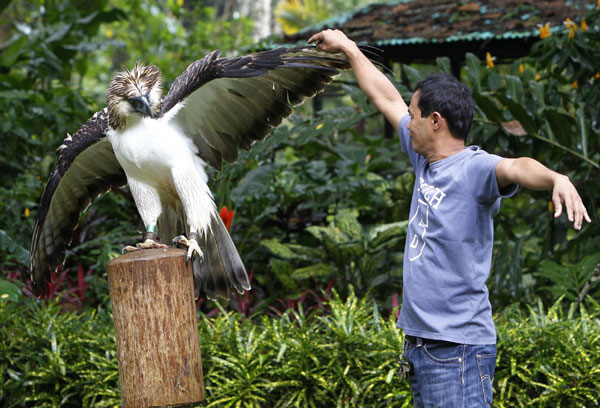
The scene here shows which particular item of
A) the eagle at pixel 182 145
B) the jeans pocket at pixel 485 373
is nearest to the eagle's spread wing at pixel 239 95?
the eagle at pixel 182 145

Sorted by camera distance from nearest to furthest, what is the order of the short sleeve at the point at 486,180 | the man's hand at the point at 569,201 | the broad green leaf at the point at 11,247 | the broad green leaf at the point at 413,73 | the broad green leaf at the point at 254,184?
the man's hand at the point at 569,201
the short sleeve at the point at 486,180
the broad green leaf at the point at 11,247
the broad green leaf at the point at 413,73
the broad green leaf at the point at 254,184

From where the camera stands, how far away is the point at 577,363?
320cm

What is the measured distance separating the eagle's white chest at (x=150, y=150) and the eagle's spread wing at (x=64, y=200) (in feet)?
1.13

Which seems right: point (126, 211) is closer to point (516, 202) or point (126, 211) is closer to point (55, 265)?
point (55, 265)

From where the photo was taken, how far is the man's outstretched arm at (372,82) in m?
2.55

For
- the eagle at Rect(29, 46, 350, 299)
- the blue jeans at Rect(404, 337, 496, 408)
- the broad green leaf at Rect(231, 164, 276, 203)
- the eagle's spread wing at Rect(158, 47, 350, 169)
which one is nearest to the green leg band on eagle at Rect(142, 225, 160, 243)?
the eagle at Rect(29, 46, 350, 299)

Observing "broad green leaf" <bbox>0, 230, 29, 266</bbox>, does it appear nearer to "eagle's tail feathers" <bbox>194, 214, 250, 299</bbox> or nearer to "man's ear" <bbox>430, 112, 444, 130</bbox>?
"eagle's tail feathers" <bbox>194, 214, 250, 299</bbox>

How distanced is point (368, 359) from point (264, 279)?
158 cm

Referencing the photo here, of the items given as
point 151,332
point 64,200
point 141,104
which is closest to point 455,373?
point 151,332

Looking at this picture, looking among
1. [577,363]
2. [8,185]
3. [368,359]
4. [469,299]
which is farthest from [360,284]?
[8,185]

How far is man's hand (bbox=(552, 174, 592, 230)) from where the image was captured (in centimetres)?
162

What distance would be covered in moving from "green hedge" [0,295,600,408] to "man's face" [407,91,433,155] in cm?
144

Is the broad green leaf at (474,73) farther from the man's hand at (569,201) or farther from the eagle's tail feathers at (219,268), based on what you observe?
the man's hand at (569,201)

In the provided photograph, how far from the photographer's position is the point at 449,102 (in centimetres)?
207
